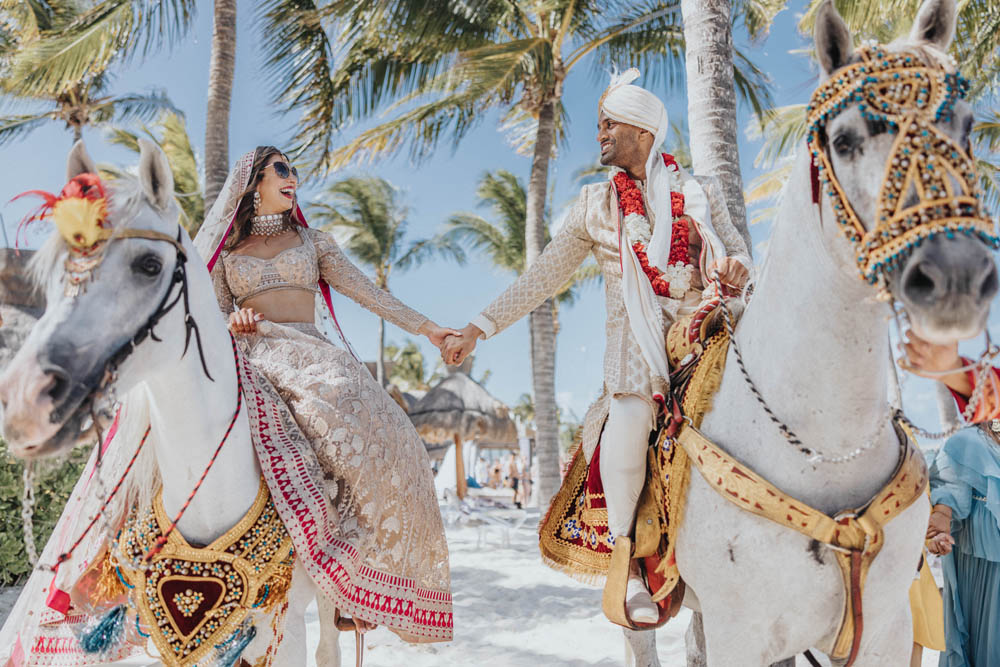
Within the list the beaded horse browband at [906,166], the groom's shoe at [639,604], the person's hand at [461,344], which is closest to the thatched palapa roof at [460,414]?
the person's hand at [461,344]

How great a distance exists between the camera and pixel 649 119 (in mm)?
3164

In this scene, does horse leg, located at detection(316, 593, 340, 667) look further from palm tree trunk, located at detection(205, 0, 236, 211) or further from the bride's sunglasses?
palm tree trunk, located at detection(205, 0, 236, 211)

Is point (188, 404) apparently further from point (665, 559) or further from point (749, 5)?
point (749, 5)

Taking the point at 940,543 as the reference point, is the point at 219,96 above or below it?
above

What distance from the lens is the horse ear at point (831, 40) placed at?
1.84 metres

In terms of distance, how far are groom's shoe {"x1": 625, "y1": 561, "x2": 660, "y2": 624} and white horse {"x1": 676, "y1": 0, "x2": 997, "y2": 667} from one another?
252 millimetres

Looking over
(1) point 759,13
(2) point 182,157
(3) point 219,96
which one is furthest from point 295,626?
(2) point 182,157

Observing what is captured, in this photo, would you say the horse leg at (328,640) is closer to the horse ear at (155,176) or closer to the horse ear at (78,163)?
the horse ear at (155,176)

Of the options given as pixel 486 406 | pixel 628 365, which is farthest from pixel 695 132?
pixel 486 406

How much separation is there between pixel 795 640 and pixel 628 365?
1.11 meters

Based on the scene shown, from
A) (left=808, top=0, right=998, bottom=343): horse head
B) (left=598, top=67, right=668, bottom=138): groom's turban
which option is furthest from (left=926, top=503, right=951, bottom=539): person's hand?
(left=808, top=0, right=998, bottom=343): horse head

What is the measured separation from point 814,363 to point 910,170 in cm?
65

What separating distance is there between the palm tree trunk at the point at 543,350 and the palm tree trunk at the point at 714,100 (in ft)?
21.0

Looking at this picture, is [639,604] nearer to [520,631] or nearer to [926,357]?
[926,357]
